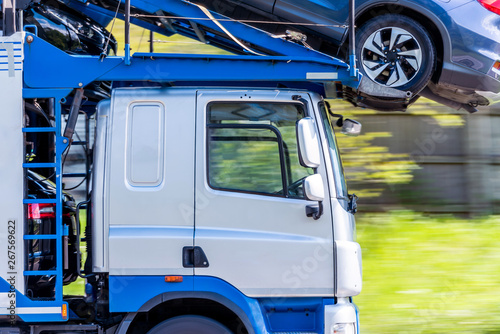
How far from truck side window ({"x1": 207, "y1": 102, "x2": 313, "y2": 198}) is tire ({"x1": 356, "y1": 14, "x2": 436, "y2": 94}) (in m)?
1.22

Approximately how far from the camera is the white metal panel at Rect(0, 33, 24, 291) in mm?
4227

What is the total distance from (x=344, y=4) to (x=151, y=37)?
1707 millimetres

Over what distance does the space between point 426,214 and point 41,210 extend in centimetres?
643

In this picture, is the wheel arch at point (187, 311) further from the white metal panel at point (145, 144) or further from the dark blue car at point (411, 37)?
the dark blue car at point (411, 37)

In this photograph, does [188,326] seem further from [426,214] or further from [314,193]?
[426,214]

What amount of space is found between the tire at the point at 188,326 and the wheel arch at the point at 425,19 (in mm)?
2719

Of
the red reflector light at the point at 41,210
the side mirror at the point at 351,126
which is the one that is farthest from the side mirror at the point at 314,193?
the red reflector light at the point at 41,210

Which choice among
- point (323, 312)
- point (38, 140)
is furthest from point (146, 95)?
point (323, 312)

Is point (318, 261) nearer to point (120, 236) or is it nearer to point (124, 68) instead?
point (120, 236)

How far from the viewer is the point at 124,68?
4.41 m

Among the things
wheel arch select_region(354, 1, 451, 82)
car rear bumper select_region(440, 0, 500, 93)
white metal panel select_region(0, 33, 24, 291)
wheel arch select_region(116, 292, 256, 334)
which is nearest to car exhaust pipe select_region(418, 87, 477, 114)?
wheel arch select_region(354, 1, 451, 82)

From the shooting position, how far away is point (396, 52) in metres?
5.30

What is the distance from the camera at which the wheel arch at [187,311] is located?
429 cm

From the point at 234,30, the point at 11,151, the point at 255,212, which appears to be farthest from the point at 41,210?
the point at 234,30
